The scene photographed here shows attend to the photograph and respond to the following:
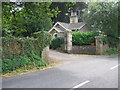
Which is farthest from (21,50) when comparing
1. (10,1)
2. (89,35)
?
(89,35)

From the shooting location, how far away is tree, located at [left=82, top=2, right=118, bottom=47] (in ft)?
59.6

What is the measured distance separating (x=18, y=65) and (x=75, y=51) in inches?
461

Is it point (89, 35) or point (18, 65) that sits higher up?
point (89, 35)

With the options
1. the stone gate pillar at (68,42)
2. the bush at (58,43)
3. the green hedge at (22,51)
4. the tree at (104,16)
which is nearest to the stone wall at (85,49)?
the stone gate pillar at (68,42)

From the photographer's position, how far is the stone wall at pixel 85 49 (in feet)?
62.1

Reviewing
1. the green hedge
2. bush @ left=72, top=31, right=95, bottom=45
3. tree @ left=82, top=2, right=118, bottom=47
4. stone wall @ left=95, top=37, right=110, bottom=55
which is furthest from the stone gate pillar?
the green hedge

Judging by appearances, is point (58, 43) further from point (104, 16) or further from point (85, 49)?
point (104, 16)

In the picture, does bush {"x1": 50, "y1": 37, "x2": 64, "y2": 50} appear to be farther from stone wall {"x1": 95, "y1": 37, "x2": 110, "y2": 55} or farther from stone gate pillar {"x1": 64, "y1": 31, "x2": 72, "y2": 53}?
stone wall {"x1": 95, "y1": 37, "x2": 110, "y2": 55}

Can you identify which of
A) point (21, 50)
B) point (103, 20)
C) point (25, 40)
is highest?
point (103, 20)

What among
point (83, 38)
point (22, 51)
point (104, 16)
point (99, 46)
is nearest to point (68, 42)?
point (83, 38)

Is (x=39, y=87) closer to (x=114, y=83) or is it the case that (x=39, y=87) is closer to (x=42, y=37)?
(x=114, y=83)

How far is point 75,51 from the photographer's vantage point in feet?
62.5

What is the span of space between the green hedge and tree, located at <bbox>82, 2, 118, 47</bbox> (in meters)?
10.9

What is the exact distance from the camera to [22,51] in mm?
8945
